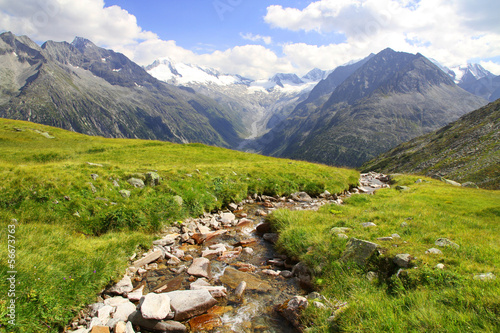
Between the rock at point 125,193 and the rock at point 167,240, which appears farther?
the rock at point 125,193

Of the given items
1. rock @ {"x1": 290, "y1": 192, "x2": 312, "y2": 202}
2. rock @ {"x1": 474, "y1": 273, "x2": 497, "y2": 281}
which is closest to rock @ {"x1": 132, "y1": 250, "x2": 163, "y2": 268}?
rock @ {"x1": 474, "y1": 273, "x2": 497, "y2": 281}

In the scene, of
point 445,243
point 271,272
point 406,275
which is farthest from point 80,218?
point 445,243

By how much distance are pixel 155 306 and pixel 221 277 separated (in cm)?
302

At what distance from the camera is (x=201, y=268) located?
9961 mm

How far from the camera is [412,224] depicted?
463 inches

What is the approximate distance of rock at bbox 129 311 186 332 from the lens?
264 inches

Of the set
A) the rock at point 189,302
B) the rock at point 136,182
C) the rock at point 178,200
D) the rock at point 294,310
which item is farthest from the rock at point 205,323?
the rock at point 136,182

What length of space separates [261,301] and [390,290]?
406 centimetres

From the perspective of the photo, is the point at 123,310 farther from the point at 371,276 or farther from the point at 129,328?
the point at 371,276

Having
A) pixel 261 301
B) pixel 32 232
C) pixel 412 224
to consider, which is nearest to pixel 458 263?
pixel 412 224

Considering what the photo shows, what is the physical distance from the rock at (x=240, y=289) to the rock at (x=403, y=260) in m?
5.26

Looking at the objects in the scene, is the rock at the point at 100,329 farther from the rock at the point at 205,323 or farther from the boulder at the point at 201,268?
A: the boulder at the point at 201,268

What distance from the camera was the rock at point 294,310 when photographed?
23.2 feet

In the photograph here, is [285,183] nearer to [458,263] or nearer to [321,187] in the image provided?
[321,187]
